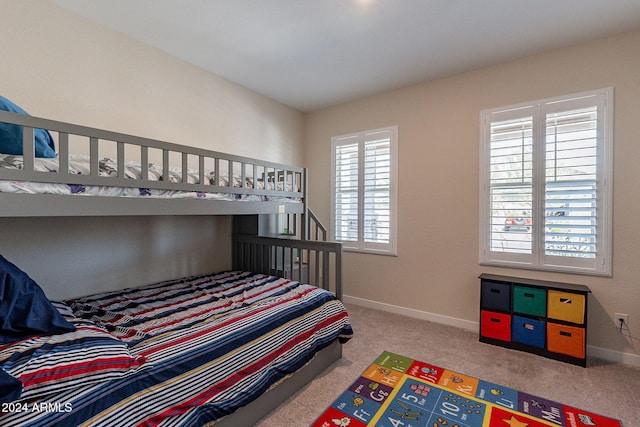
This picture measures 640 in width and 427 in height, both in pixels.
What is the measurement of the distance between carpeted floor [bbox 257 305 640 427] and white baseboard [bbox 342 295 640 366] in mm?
72

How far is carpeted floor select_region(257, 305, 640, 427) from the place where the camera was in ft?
5.96

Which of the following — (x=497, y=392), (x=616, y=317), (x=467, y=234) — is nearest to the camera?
(x=497, y=392)

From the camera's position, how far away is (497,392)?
1.96 meters

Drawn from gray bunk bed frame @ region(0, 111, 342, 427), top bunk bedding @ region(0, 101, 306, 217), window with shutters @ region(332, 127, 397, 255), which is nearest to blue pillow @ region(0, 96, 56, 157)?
top bunk bedding @ region(0, 101, 306, 217)

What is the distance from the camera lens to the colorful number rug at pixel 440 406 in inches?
66.4

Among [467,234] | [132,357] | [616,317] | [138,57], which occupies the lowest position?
[616,317]

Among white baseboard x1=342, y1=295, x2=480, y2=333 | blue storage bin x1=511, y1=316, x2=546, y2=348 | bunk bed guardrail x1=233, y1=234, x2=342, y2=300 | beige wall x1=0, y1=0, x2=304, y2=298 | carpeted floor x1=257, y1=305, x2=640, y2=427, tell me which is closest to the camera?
carpeted floor x1=257, y1=305, x2=640, y2=427

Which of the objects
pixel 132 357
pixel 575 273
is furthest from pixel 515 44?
pixel 132 357

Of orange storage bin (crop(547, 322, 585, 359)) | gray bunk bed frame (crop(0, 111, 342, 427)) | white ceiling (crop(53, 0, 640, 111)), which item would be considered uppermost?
white ceiling (crop(53, 0, 640, 111))

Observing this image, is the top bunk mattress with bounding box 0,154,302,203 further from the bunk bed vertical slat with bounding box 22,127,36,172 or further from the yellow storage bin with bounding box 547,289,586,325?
the yellow storage bin with bounding box 547,289,586,325

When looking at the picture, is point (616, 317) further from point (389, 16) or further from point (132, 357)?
point (132, 357)

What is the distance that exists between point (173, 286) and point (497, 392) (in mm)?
2470

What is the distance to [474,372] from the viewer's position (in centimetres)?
221

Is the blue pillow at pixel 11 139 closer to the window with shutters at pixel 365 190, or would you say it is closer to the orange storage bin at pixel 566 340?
the window with shutters at pixel 365 190
